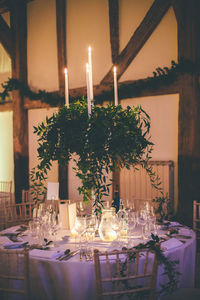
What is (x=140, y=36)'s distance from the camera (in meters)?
4.70

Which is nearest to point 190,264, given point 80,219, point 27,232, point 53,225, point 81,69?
point 80,219

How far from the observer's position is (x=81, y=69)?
5477 mm

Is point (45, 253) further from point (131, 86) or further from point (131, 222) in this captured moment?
point (131, 86)

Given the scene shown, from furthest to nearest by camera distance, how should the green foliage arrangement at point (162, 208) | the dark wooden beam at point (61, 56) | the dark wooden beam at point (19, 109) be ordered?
the dark wooden beam at point (19, 109) → the dark wooden beam at point (61, 56) → the green foliage arrangement at point (162, 208)

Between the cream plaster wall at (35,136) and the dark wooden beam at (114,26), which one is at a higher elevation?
the dark wooden beam at (114,26)

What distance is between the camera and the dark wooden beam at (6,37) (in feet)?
20.2

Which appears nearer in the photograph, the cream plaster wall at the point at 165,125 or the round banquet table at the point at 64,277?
the round banquet table at the point at 64,277

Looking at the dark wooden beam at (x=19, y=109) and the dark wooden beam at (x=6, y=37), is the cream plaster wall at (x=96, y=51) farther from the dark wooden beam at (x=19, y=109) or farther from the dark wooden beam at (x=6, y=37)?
the dark wooden beam at (x=6, y=37)

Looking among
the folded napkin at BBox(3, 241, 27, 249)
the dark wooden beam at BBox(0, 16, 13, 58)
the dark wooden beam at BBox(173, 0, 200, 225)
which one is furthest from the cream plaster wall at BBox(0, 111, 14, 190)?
the folded napkin at BBox(3, 241, 27, 249)

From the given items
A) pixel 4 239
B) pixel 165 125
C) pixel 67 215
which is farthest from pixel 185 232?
pixel 165 125

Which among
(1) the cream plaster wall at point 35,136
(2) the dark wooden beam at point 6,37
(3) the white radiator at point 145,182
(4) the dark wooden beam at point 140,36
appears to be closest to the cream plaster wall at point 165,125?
(3) the white radiator at point 145,182

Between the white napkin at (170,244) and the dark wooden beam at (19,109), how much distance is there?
444cm

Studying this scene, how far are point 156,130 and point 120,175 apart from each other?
3.23ft

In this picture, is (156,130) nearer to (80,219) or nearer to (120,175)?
(120,175)
